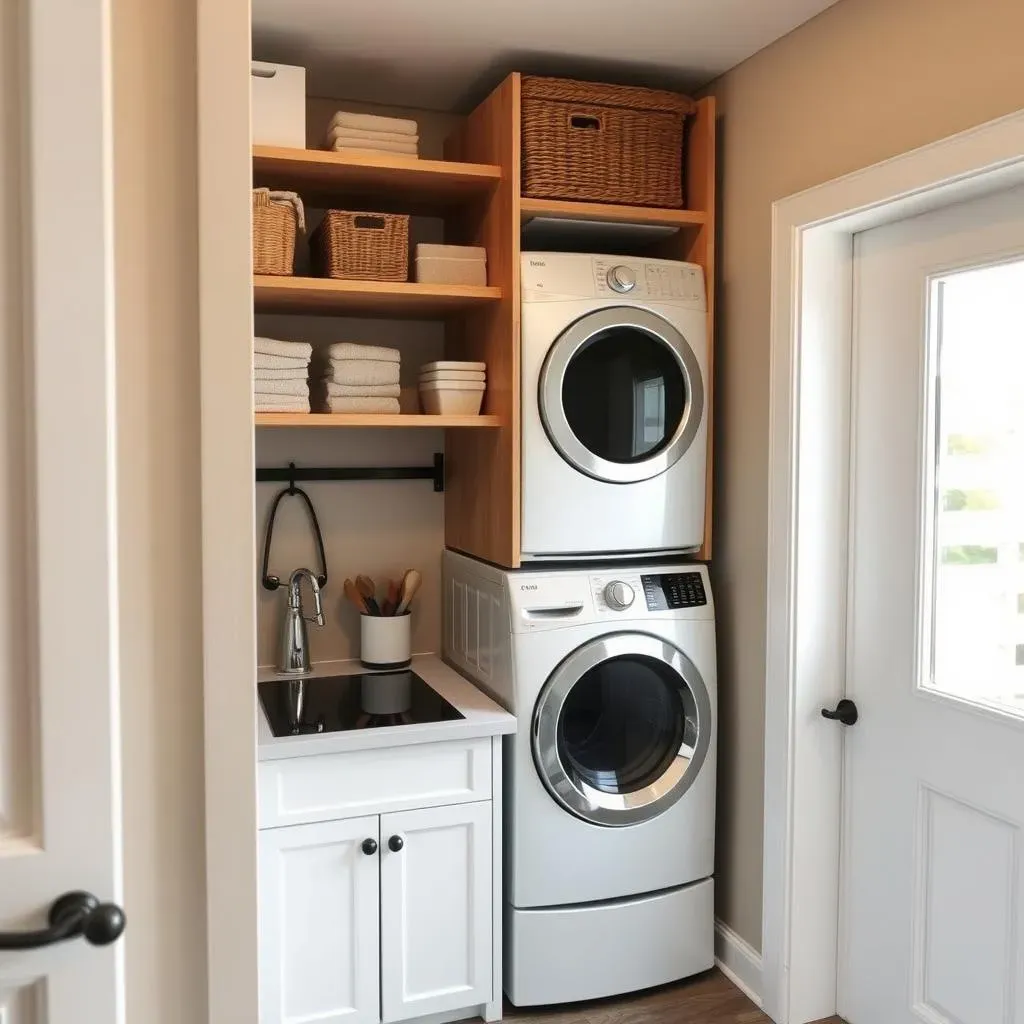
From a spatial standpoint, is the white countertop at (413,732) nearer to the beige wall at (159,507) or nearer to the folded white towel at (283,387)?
the folded white towel at (283,387)

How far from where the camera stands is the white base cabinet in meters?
2.32

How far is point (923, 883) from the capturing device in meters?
2.27

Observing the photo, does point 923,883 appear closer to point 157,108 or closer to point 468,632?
point 468,632

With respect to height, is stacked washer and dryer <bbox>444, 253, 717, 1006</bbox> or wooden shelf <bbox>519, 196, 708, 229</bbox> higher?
wooden shelf <bbox>519, 196, 708, 229</bbox>

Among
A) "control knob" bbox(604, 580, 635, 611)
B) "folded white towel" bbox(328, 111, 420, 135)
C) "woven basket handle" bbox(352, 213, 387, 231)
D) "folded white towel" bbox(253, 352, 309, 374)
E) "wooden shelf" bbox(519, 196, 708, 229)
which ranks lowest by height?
"control knob" bbox(604, 580, 635, 611)

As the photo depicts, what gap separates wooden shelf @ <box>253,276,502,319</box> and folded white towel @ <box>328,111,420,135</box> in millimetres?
389

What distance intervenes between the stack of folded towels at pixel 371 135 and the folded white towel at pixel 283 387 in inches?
22.9

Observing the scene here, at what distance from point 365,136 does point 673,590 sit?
4.53 ft

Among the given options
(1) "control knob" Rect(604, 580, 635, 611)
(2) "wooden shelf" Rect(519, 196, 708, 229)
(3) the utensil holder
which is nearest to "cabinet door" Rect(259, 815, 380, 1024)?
(3) the utensil holder

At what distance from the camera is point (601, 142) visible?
2570 millimetres

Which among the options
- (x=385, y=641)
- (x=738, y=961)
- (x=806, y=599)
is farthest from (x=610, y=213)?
(x=738, y=961)

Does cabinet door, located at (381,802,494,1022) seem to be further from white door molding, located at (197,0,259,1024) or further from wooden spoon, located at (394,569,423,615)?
white door molding, located at (197,0,259,1024)

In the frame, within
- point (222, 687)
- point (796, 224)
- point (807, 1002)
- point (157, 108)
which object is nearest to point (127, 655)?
point (222, 687)

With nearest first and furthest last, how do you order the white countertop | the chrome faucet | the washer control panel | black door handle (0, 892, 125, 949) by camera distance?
black door handle (0, 892, 125, 949), the white countertop, the washer control panel, the chrome faucet
